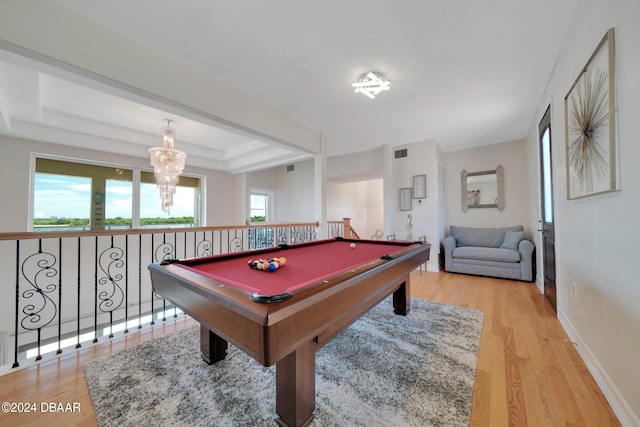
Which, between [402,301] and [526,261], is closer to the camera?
[402,301]

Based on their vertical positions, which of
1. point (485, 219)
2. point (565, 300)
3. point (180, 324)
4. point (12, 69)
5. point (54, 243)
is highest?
point (12, 69)

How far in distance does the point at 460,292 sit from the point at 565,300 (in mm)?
1151

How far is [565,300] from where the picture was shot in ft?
7.18

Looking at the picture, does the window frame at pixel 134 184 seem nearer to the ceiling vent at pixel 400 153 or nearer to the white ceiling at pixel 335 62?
the white ceiling at pixel 335 62

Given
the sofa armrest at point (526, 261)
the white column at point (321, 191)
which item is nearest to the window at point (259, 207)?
the white column at point (321, 191)

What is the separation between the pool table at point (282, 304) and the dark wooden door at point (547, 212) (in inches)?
83.0

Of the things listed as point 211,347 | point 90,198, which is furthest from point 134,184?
point 211,347

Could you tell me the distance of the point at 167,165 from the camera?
3488 millimetres

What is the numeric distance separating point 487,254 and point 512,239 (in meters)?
0.60

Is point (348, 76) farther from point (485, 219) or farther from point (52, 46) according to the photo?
point (485, 219)

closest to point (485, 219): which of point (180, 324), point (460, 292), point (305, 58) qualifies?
point (460, 292)

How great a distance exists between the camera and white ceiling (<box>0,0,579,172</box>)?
1.71 meters

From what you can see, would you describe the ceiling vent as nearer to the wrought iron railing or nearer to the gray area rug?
the wrought iron railing

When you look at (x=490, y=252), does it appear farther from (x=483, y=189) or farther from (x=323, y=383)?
(x=323, y=383)
